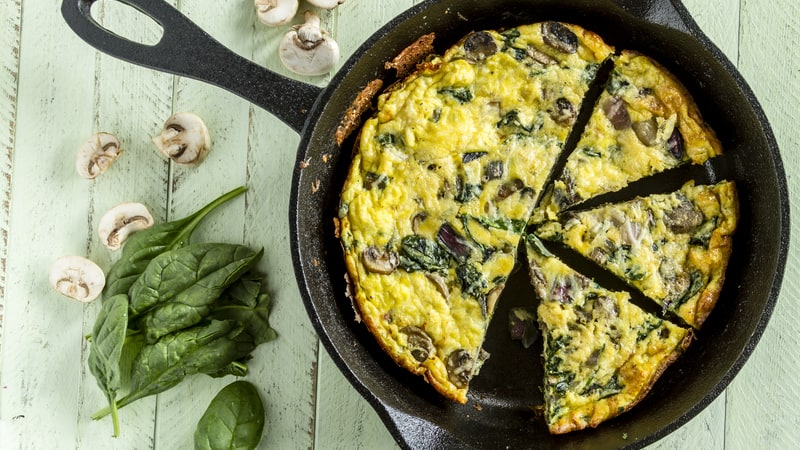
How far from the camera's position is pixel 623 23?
3.86 meters

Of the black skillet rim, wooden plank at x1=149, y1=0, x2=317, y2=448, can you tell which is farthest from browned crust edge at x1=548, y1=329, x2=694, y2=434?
wooden plank at x1=149, y1=0, x2=317, y2=448

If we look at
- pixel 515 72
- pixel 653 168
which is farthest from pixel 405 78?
pixel 653 168

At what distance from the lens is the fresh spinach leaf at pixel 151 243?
14.0ft

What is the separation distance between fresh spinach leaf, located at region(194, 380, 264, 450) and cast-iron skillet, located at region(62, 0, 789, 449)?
699 millimetres

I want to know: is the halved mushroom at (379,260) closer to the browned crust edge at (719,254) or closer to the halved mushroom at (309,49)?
the halved mushroom at (309,49)

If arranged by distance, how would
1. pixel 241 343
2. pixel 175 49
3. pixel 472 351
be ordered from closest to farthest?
1. pixel 175 49
2. pixel 472 351
3. pixel 241 343

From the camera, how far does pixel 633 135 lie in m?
3.82

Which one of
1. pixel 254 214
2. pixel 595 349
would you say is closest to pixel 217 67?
pixel 254 214

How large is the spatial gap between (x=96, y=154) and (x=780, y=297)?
3.68 m

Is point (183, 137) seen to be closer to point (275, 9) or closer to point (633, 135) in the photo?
point (275, 9)

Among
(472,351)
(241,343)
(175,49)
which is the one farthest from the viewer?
(241,343)

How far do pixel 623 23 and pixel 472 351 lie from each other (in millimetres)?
1731

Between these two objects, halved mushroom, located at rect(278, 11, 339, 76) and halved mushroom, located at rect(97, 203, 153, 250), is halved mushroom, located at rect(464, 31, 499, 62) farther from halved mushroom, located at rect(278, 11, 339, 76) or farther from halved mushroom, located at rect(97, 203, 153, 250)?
halved mushroom, located at rect(97, 203, 153, 250)

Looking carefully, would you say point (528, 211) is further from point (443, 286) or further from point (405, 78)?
point (405, 78)
